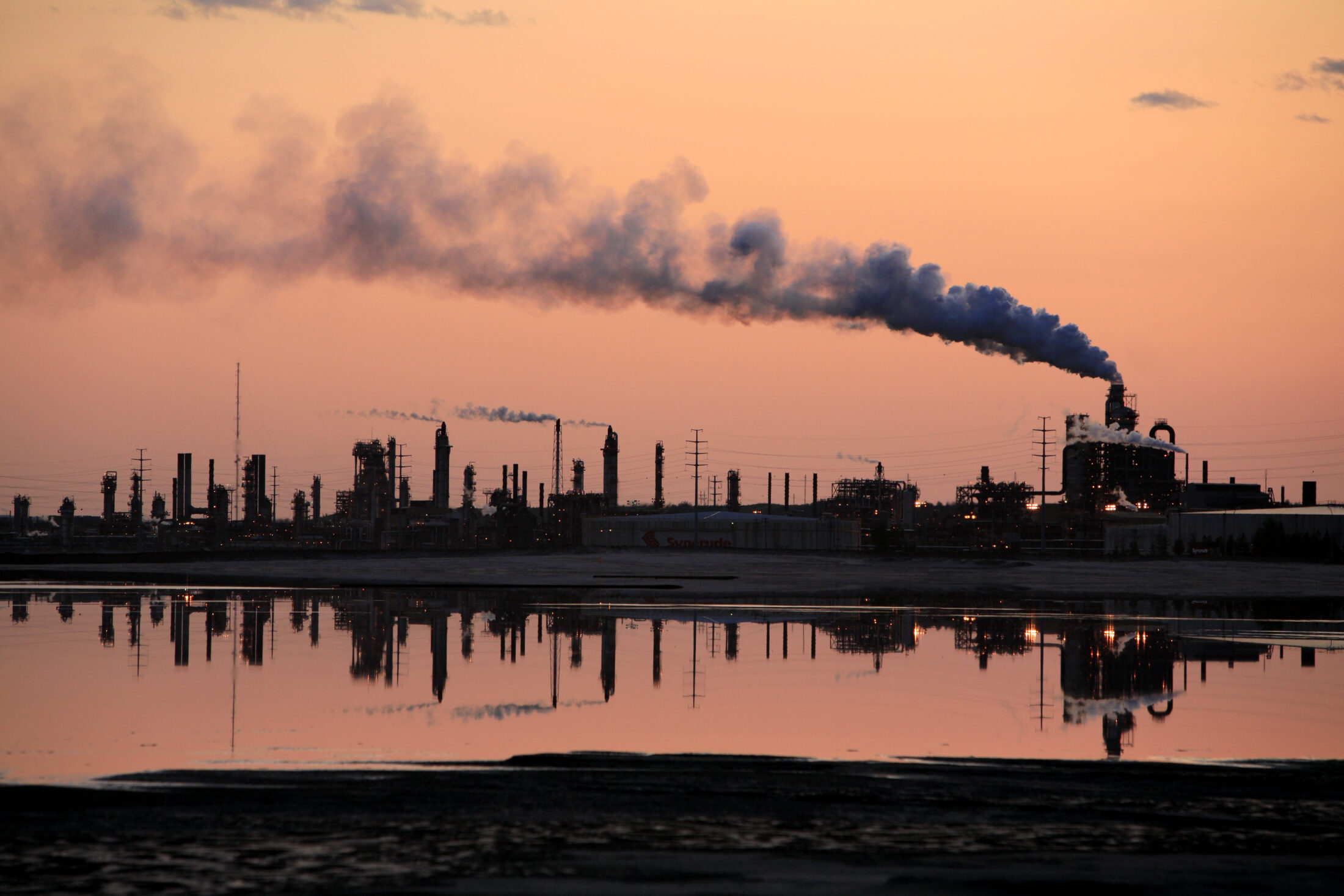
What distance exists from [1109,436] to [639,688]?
98020mm

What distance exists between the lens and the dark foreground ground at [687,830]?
24.0ft

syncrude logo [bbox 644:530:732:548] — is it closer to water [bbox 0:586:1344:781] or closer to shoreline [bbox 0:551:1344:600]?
shoreline [bbox 0:551:1344:600]

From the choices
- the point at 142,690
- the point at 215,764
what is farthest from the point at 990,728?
the point at 142,690

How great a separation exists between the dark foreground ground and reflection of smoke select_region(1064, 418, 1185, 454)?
97306 millimetres

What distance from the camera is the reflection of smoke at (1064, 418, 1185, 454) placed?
10225cm

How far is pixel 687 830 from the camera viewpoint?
858 centimetres

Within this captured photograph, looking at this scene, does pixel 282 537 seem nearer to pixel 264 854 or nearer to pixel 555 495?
pixel 555 495

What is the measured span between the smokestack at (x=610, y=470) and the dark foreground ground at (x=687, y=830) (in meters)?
118

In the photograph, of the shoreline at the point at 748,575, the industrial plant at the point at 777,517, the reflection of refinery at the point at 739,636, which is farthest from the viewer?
the industrial plant at the point at 777,517

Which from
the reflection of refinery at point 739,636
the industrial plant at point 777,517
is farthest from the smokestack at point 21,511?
the reflection of refinery at point 739,636

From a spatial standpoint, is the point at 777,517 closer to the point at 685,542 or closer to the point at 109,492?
the point at 685,542

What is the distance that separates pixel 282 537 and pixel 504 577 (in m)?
96.6

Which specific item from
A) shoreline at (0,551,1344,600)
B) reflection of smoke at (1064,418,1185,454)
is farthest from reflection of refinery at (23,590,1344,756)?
reflection of smoke at (1064,418,1185,454)

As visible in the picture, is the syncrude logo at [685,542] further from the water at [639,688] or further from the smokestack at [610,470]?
the water at [639,688]
